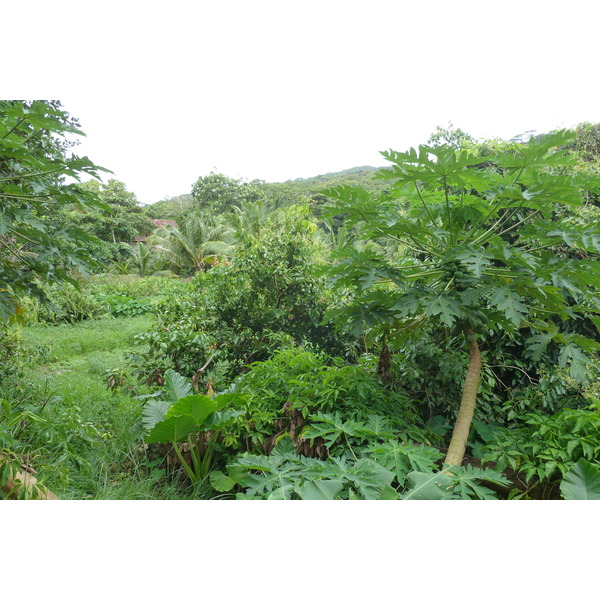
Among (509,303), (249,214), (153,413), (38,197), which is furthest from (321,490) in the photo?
(249,214)

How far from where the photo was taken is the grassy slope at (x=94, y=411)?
52.9 inches

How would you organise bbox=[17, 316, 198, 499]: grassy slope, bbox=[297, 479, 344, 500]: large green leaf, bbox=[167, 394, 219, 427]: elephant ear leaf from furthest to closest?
1. bbox=[17, 316, 198, 499]: grassy slope
2. bbox=[167, 394, 219, 427]: elephant ear leaf
3. bbox=[297, 479, 344, 500]: large green leaf

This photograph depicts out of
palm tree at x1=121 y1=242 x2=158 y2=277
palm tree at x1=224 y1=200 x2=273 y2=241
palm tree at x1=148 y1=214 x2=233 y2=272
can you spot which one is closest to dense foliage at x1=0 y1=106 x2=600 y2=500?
palm tree at x1=224 y1=200 x2=273 y2=241

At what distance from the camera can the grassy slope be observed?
52.9 inches

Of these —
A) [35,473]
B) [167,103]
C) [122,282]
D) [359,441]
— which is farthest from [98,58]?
[122,282]

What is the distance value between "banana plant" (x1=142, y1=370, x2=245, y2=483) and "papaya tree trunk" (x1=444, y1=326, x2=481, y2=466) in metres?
0.63

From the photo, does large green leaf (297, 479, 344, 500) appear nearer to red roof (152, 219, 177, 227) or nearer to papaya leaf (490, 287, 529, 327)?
papaya leaf (490, 287, 529, 327)

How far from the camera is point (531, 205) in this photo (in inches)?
42.8

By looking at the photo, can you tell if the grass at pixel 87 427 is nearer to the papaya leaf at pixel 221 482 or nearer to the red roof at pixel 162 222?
the papaya leaf at pixel 221 482
